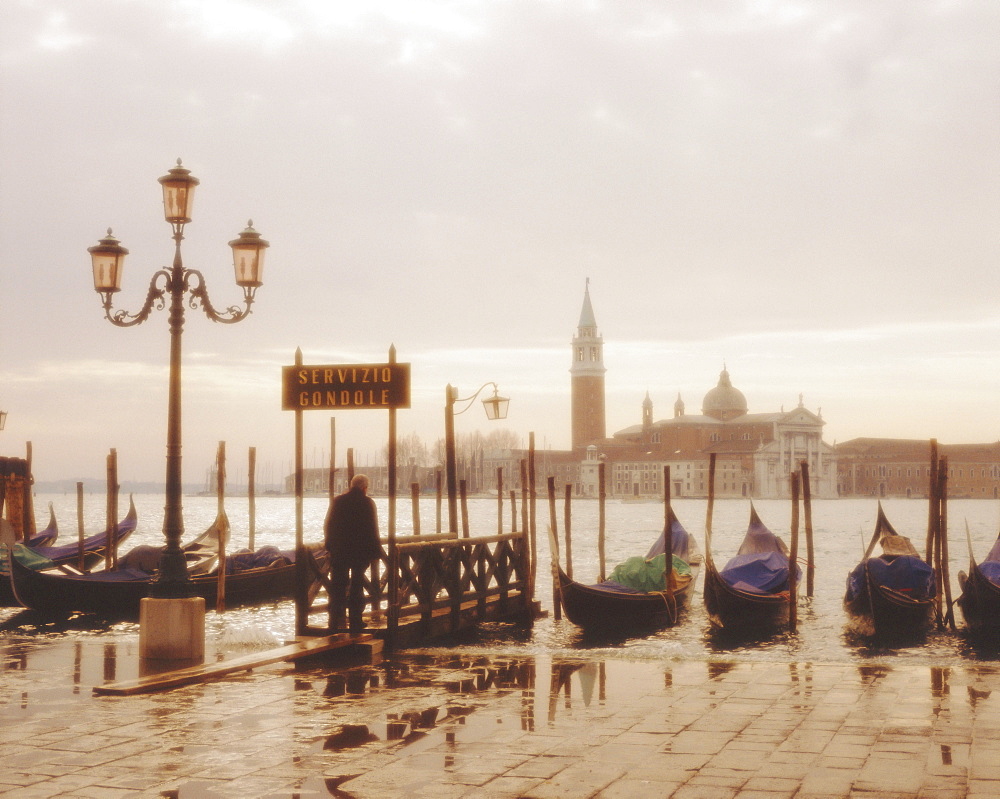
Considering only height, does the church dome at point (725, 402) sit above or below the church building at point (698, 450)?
above

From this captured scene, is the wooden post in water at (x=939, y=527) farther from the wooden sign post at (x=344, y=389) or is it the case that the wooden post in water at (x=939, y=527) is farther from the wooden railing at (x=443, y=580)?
the wooden sign post at (x=344, y=389)

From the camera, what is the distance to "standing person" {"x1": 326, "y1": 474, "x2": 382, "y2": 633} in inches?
335

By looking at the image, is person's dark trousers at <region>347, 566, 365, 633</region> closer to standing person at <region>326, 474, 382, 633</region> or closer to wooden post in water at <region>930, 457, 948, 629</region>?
standing person at <region>326, 474, 382, 633</region>

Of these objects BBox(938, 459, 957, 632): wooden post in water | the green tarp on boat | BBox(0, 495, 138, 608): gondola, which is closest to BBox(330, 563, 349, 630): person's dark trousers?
the green tarp on boat

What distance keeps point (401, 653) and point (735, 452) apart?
101 meters

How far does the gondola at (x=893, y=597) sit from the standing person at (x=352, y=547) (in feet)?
26.0

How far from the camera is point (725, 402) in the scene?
4508 inches

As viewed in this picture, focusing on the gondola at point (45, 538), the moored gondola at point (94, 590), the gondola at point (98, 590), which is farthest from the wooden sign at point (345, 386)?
the gondola at point (45, 538)

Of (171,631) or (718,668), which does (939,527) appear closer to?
(718,668)

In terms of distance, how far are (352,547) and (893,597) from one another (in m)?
8.21

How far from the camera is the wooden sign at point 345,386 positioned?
8219 millimetres

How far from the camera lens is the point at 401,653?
329 inches

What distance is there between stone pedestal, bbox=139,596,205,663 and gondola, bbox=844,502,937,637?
9.26 m

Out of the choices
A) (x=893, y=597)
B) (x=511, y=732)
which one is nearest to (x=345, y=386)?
(x=511, y=732)
